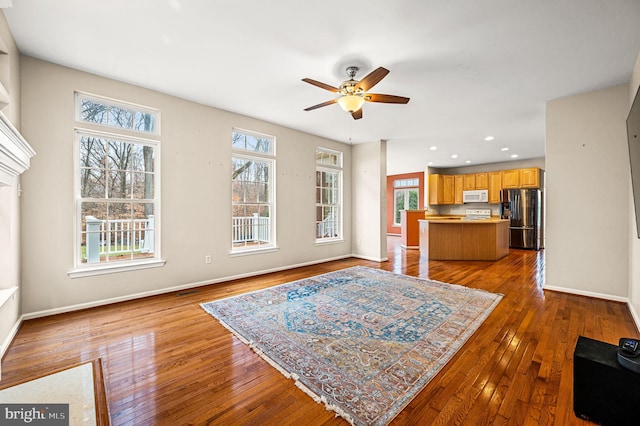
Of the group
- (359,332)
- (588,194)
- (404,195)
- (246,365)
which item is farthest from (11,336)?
(404,195)

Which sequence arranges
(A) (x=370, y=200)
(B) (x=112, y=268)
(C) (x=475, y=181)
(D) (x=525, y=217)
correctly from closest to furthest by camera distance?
(B) (x=112, y=268), (A) (x=370, y=200), (D) (x=525, y=217), (C) (x=475, y=181)

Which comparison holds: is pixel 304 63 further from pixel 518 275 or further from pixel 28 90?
pixel 518 275

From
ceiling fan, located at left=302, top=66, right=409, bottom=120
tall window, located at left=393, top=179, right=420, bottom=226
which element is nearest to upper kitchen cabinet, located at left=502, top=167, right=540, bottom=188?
tall window, located at left=393, top=179, right=420, bottom=226

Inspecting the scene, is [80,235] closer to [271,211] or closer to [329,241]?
[271,211]

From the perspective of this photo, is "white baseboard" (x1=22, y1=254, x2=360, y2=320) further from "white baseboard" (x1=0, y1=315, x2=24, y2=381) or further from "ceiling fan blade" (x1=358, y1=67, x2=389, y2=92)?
"ceiling fan blade" (x1=358, y1=67, x2=389, y2=92)

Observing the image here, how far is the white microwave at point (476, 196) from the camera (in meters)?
8.57

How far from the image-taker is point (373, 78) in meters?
2.55

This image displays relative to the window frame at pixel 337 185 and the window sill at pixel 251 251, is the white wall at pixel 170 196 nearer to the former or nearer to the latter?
the window sill at pixel 251 251

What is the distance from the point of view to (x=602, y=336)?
8.21ft

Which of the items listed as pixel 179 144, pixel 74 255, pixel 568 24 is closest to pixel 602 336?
pixel 568 24

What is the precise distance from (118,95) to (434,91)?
3.95 meters

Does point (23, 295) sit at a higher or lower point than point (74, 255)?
lower

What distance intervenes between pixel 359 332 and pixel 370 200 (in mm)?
3919
